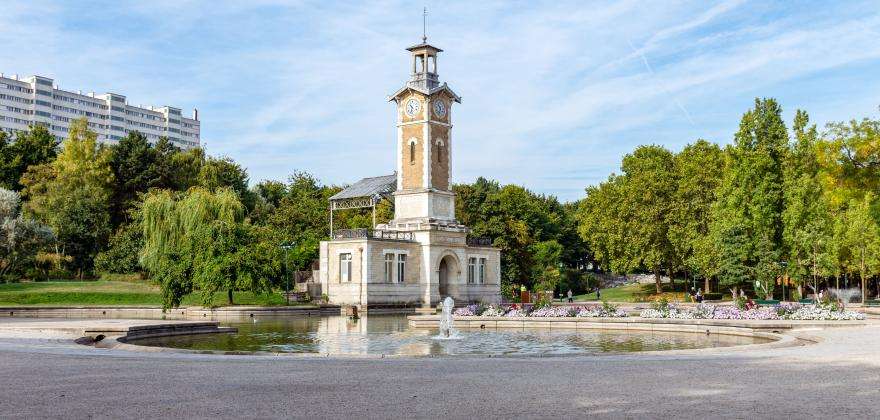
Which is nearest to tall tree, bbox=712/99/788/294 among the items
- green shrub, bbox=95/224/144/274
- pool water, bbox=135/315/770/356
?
pool water, bbox=135/315/770/356

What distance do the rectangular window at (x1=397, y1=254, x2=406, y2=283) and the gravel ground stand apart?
39.0 m

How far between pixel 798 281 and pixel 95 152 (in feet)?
186

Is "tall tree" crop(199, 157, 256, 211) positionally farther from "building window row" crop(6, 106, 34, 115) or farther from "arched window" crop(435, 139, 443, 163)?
"building window row" crop(6, 106, 34, 115)

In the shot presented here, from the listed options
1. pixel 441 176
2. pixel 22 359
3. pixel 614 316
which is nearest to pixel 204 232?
pixel 441 176

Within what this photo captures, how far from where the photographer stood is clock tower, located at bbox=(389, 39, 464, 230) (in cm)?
5803

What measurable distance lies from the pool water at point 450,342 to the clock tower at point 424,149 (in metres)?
28.8

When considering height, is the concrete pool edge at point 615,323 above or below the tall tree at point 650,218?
below

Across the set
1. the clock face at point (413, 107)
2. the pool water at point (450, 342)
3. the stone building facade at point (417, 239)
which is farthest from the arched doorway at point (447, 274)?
the pool water at point (450, 342)

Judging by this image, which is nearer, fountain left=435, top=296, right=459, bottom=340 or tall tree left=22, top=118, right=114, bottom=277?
fountain left=435, top=296, right=459, bottom=340

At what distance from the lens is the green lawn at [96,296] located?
50312 mm

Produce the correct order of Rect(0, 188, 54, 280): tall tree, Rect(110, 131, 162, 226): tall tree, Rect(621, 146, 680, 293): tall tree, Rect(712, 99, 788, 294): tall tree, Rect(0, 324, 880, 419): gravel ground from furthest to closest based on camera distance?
Rect(110, 131, 162, 226): tall tree
Rect(621, 146, 680, 293): tall tree
Rect(0, 188, 54, 280): tall tree
Rect(712, 99, 788, 294): tall tree
Rect(0, 324, 880, 419): gravel ground

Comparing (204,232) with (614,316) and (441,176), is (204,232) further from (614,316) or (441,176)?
(614,316)

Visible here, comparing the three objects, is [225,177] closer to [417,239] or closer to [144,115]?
[417,239]

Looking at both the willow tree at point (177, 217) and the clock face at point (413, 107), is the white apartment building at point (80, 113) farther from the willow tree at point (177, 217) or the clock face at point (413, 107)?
the clock face at point (413, 107)
